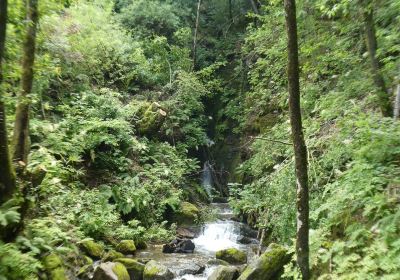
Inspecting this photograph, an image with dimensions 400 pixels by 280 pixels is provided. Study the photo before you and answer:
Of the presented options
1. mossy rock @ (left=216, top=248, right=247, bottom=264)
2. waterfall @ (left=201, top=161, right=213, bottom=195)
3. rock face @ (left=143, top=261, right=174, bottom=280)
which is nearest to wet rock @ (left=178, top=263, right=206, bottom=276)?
rock face @ (left=143, top=261, right=174, bottom=280)

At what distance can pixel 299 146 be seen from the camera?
5152 millimetres

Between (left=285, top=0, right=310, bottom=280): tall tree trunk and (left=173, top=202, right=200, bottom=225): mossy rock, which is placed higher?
(left=285, top=0, right=310, bottom=280): tall tree trunk

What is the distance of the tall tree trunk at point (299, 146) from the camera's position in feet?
16.8

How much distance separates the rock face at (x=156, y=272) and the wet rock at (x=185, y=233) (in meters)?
3.67

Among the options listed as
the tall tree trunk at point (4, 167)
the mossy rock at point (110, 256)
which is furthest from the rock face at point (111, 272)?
the tall tree trunk at point (4, 167)

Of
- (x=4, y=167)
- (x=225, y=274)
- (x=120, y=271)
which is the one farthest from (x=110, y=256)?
(x=4, y=167)

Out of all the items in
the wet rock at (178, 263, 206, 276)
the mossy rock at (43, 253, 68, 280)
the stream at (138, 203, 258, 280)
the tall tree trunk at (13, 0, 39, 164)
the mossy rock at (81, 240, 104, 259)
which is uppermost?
the tall tree trunk at (13, 0, 39, 164)

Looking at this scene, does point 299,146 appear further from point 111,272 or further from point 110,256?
point 110,256

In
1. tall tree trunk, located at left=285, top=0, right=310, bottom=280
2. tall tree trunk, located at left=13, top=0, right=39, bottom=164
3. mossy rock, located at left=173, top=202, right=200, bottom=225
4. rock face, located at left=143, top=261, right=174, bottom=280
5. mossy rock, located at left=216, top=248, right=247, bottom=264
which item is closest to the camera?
tall tree trunk, located at left=285, top=0, right=310, bottom=280

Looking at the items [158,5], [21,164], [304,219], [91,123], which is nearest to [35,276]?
[21,164]

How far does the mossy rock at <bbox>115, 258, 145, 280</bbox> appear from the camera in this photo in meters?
8.89

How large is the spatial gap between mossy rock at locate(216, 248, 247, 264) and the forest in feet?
0.12

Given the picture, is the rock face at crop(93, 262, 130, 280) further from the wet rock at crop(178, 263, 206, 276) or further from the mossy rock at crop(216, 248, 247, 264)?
the mossy rock at crop(216, 248, 247, 264)

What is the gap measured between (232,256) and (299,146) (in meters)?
6.10
